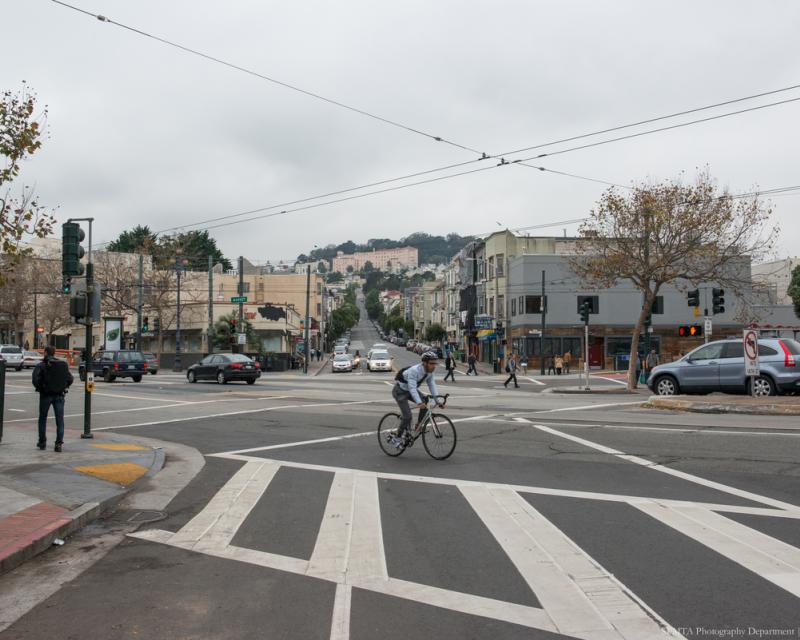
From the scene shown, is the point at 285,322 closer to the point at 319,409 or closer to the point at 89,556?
the point at 319,409

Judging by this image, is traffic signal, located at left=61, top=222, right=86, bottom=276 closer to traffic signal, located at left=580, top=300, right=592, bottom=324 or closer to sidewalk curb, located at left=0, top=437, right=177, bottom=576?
sidewalk curb, located at left=0, top=437, right=177, bottom=576

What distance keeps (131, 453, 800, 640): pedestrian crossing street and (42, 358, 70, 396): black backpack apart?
467 centimetres

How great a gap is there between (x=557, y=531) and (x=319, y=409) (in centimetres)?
1400

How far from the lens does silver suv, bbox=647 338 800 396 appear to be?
1873 centimetres

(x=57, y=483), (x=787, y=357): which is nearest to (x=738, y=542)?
(x=57, y=483)

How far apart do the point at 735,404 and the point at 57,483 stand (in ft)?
48.6

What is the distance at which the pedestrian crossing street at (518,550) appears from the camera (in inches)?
191

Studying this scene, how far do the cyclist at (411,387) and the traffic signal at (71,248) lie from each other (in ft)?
22.5

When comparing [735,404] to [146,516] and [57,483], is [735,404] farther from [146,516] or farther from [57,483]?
[57,483]

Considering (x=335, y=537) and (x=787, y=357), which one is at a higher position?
(x=787, y=357)

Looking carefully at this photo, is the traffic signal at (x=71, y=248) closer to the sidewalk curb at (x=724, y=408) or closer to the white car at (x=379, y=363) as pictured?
the sidewalk curb at (x=724, y=408)

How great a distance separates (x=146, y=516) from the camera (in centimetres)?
814

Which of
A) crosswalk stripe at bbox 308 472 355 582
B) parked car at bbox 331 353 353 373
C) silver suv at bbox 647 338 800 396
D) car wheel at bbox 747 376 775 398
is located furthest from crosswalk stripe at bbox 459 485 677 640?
parked car at bbox 331 353 353 373

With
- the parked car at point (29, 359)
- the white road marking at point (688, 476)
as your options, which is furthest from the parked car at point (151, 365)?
the white road marking at point (688, 476)
